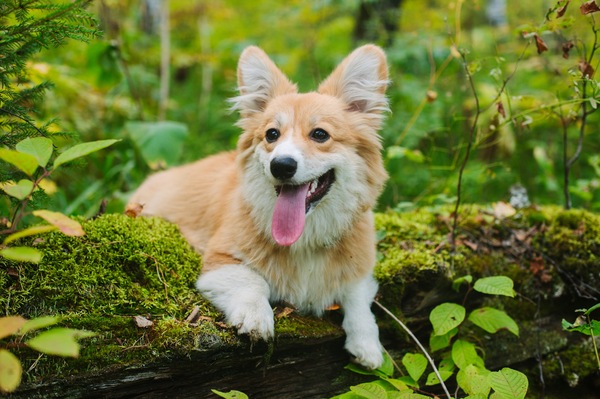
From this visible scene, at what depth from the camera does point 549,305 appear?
370 cm

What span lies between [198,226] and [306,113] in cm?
148

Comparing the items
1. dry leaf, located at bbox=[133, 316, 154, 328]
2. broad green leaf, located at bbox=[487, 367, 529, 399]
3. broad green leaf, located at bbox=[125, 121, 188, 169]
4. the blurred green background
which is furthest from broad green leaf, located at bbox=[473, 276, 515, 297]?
broad green leaf, located at bbox=[125, 121, 188, 169]

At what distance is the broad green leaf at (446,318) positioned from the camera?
2.96 m

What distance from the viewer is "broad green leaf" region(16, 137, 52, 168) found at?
1.92 m

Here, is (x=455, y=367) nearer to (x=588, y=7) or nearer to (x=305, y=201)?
(x=305, y=201)

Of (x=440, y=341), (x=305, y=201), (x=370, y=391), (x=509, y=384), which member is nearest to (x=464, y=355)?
(x=440, y=341)

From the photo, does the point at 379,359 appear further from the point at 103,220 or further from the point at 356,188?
the point at 103,220

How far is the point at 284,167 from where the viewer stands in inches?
116

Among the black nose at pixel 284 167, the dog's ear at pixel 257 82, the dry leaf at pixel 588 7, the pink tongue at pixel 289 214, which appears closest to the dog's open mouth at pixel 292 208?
the pink tongue at pixel 289 214

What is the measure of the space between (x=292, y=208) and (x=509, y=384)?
155cm

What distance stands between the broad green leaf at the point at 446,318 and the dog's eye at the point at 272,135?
5.09 feet

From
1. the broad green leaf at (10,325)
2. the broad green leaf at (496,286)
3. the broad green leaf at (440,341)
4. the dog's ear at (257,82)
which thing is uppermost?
the dog's ear at (257,82)

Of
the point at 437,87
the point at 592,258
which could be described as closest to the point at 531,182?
the point at 437,87

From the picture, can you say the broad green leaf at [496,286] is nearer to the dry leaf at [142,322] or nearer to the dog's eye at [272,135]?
the dog's eye at [272,135]
